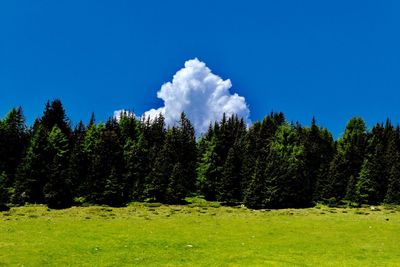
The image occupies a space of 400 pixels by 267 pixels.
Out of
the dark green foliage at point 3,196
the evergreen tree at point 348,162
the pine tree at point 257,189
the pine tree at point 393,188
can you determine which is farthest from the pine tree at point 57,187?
the pine tree at point 393,188

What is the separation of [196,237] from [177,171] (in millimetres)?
43622

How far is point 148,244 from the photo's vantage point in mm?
44250

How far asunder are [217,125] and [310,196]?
37063 mm

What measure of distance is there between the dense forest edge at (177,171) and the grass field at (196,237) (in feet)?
26.4

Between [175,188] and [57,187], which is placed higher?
[175,188]

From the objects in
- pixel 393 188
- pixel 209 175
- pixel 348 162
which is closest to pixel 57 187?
pixel 209 175

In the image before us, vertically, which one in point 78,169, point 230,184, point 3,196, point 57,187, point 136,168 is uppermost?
point 136,168

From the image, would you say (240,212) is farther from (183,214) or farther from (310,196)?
(310,196)

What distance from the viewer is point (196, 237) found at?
49625mm

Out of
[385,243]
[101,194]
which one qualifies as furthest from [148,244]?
[101,194]

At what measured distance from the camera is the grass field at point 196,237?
3675 cm

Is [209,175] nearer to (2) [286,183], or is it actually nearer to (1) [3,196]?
(2) [286,183]

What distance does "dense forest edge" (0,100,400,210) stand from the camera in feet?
283

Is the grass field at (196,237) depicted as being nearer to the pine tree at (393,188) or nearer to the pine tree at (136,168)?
the pine tree at (136,168)
